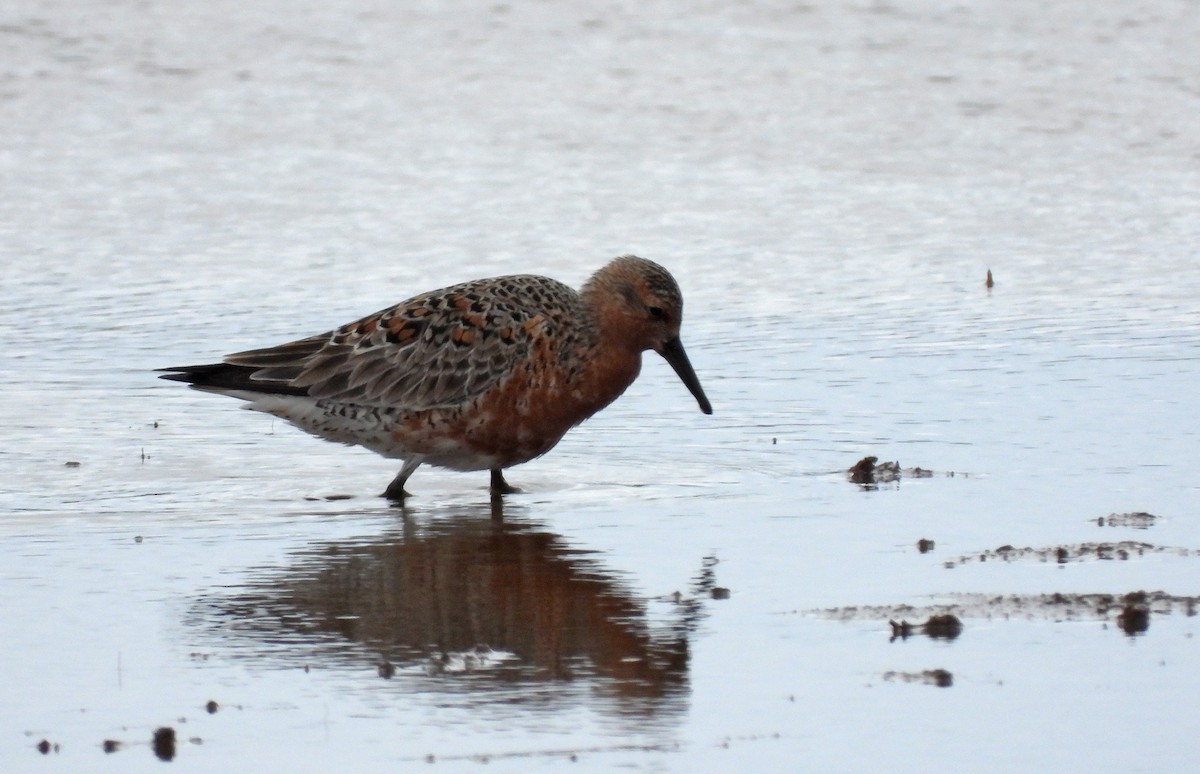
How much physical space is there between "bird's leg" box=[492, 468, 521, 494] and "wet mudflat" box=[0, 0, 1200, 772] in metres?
0.09

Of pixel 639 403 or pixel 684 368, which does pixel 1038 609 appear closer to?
pixel 684 368

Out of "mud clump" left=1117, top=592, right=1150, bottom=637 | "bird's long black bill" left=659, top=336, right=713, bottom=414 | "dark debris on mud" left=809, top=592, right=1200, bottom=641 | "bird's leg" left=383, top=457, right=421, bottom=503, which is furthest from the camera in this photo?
"bird's long black bill" left=659, top=336, right=713, bottom=414

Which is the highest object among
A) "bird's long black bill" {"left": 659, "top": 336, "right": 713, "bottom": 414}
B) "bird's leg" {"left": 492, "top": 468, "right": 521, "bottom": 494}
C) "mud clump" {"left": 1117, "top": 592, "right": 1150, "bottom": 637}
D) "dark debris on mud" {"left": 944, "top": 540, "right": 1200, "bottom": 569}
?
"bird's long black bill" {"left": 659, "top": 336, "right": 713, "bottom": 414}

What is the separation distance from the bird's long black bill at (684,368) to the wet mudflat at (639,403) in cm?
27

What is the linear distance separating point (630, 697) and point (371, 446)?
11.6 feet

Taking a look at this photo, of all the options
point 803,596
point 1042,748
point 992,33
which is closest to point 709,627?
point 803,596

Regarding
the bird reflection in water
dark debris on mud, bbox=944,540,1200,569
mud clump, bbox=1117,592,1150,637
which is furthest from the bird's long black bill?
mud clump, bbox=1117,592,1150,637

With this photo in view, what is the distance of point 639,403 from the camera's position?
33.9ft

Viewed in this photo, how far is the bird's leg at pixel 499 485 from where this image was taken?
892 centimetres

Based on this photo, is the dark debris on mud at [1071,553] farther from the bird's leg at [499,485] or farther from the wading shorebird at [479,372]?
the bird's leg at [499,485]

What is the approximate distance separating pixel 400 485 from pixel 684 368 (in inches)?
55.2

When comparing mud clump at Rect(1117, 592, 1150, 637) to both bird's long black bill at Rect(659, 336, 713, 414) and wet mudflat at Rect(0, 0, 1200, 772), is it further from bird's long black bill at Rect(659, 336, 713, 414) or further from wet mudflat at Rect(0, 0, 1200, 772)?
bird's long black bill at Rect(659, 336, 713, 414)

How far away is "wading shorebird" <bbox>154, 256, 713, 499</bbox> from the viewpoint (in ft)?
29.3

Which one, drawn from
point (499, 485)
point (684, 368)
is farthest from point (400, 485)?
point (684, 368)
